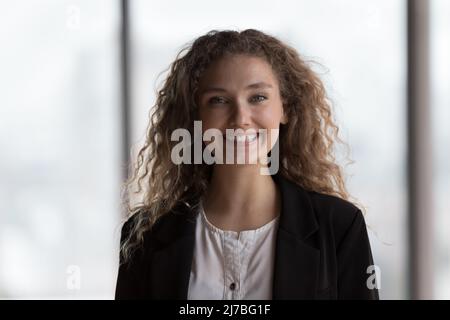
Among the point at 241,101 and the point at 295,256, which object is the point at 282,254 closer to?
the point at 295,256

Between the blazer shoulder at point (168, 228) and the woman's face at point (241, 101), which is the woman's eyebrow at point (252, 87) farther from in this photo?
the blazer shoulder at point (168, 228)

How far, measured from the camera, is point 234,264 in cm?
131

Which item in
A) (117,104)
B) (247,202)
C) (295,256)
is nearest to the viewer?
(295,256)

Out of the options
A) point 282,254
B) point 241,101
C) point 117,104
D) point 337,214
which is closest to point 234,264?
point 282,254

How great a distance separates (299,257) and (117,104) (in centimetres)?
220

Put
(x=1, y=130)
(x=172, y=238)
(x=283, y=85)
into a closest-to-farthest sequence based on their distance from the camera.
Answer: (x=172, y=238), (x=283, y=85), (x=1, y=130)

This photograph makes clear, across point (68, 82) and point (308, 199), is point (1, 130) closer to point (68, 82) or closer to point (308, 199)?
point (68, 82)

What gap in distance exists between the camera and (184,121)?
1497mm

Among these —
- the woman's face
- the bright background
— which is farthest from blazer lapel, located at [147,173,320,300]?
the bright background

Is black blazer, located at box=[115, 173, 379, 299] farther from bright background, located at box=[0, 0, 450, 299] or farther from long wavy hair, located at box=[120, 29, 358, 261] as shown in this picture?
bright background, located at box=[0, 0, 450, 299]

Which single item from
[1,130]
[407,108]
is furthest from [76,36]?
[407,108]

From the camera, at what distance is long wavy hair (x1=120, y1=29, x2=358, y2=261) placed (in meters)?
1.43

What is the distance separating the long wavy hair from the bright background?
163 centimetres

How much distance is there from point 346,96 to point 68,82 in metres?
1.54
